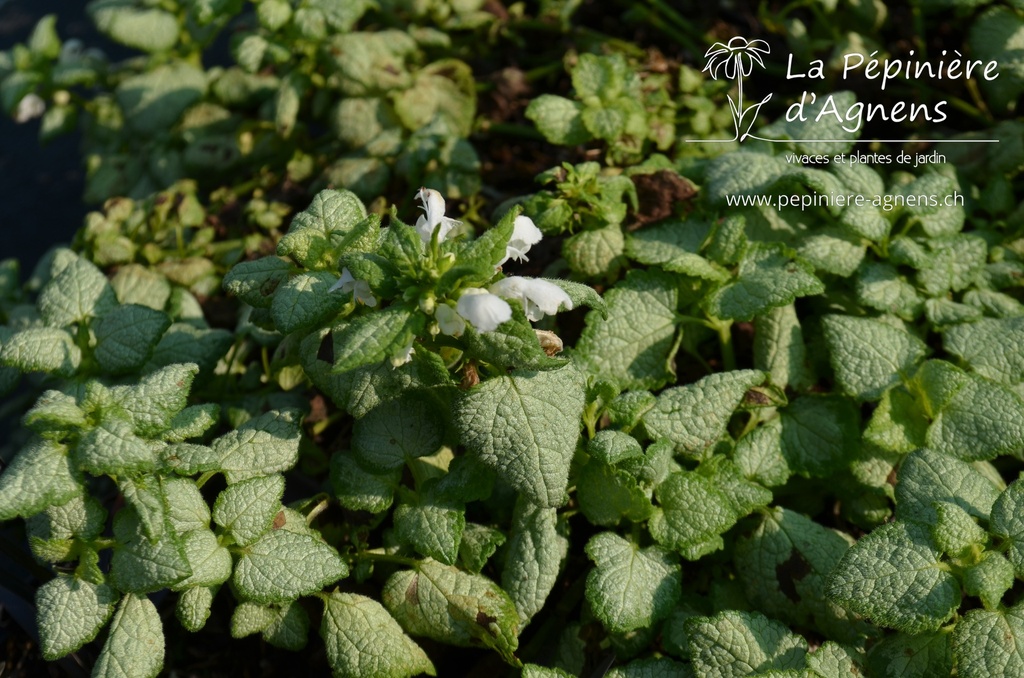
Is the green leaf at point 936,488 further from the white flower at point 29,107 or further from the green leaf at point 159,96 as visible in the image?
the white flower at point 29,107

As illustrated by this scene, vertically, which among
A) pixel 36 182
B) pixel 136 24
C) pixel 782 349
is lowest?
pixel 36 182

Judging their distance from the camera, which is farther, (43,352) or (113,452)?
(43,352)

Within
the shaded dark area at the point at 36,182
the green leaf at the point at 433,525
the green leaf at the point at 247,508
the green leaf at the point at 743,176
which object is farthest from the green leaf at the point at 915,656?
the shaded dark area at the point at 36,182

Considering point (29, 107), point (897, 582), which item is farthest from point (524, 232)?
point (29, 107)

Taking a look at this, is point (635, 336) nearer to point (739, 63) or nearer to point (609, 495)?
point (609, 495)

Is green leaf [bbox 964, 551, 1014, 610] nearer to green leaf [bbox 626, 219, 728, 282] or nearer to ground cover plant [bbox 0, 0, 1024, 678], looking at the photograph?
ground cover plant [bbox 0, 0, 1024, 678]

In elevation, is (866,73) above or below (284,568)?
above
